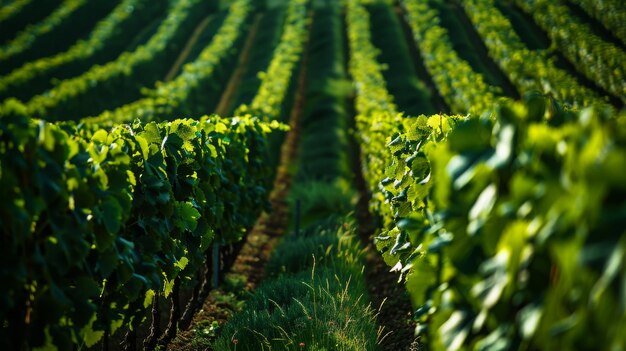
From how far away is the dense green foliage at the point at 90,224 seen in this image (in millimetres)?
3266

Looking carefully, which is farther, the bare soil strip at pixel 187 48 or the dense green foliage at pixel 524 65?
the bare soil strip at pixel 187 48

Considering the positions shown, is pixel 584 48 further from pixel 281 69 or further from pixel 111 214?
pixel 111 214

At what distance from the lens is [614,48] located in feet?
72.7

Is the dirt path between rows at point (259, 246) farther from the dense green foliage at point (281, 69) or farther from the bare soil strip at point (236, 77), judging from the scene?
the bare soil strip at point (236, 77)

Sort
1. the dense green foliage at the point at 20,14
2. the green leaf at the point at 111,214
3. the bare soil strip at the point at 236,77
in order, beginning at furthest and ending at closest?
the dense green foliage at the point at 20,14
the bare soil strip at the point at 236,77
the green leaf at the point at 111,214

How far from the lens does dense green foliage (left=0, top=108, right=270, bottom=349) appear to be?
3266 mm

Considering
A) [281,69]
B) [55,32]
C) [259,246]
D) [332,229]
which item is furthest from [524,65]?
[55,32]

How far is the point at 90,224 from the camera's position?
3.79 meters

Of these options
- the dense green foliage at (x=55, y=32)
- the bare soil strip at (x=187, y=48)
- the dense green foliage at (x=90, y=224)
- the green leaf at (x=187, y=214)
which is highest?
the dense green foliage at (x=90, y=224)

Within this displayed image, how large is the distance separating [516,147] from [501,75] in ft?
77.4

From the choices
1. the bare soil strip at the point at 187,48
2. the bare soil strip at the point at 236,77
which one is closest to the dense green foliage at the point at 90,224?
the bare soil strip at the point at 236,77

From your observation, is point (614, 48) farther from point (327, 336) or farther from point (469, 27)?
point (327, 336)

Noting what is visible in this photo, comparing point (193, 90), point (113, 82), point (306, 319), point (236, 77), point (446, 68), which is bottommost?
point (236, 77)

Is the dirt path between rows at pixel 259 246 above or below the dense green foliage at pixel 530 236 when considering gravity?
below
